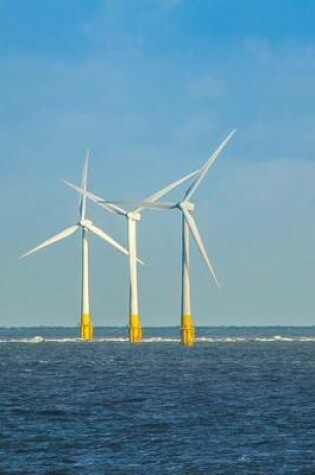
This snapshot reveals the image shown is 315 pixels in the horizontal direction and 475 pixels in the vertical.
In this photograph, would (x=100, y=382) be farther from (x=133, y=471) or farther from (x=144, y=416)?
(x=133, y=471)

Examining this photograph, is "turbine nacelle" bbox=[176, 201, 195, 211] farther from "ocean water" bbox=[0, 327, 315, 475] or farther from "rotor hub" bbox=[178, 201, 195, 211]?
"ocean water" bbox=[0, 327, 315, 475]

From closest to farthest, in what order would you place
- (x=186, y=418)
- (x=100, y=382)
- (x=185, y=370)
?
1. (x=186, y=418)
2. (x=100, y=382)
3. (x=185, y=370)

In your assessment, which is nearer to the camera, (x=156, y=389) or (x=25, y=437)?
(x=25, y=437)

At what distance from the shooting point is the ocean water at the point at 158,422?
189 feet

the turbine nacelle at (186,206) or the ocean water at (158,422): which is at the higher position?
the turbine nacelle at (186,206)

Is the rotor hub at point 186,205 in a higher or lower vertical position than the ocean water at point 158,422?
higher

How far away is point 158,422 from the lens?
74312mm

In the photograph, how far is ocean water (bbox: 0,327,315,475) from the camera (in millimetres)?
57719

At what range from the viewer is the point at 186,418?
3034 inches

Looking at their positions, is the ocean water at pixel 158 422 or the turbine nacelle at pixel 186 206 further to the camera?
the turbine nacelle at pixel 186 206

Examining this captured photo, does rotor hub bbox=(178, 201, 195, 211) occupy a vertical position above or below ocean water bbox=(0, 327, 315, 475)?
above

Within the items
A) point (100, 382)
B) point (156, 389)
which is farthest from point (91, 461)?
point (100, 382)

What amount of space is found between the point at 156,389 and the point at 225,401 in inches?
555

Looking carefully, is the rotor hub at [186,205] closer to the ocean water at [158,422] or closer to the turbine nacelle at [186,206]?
the turbine nacelle at [186,206]
